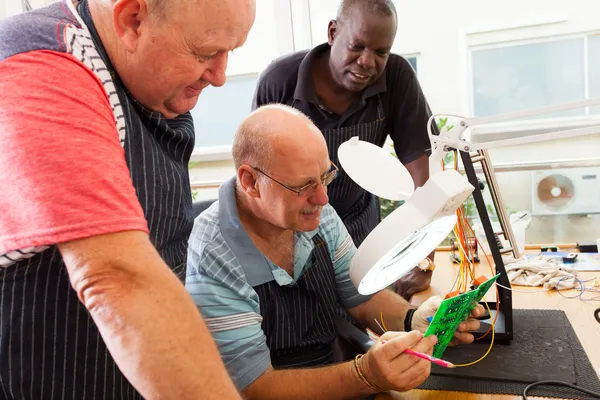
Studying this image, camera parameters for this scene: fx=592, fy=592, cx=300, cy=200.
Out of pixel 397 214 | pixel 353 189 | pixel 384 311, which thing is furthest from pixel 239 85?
pixel 397 214

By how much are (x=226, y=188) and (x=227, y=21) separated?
2.53ft

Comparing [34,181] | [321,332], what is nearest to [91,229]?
[34,181]

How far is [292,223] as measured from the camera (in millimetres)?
1477

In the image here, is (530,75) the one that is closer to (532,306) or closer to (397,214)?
(532,306)

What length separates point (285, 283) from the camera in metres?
1.46

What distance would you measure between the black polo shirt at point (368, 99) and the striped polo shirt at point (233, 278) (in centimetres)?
59

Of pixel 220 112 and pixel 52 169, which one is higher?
pixel 52 169

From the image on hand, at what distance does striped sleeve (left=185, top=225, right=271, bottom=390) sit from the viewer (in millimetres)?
1270

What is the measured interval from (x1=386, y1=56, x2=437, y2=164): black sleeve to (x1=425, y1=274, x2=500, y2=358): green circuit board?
868 mm

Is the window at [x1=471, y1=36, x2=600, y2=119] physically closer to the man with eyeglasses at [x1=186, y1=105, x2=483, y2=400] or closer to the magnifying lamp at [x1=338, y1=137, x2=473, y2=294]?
the man with eyeglasses at [x1=186, y1=105, x2=483, y2=400]

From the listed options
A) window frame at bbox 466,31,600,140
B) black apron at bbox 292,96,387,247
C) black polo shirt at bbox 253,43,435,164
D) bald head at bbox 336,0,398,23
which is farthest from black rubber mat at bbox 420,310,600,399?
window frame at bbox 466,31,600,140

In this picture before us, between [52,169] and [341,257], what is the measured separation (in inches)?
44.4

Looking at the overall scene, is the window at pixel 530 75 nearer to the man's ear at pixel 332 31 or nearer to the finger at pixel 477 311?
the man's ear at pixel 332 31

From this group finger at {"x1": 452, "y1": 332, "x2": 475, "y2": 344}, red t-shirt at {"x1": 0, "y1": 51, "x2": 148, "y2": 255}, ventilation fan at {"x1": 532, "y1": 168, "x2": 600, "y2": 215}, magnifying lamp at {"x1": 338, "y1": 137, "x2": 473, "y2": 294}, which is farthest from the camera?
ventilation fan at {"x1": 532, "y1": 168, "x2": 600, "y2": 215}
